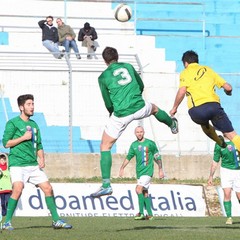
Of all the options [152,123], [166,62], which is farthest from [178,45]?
[152,123]

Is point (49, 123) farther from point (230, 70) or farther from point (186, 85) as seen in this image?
point (186, 85)

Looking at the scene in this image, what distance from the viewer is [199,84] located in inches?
607

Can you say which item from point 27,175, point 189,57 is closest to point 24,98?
point 27,175

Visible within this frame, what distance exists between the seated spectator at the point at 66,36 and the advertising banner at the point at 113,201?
24.4 feet

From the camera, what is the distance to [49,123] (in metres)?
28.5

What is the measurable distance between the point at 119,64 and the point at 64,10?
1977 centimetres

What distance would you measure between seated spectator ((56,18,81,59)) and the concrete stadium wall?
5041 mm

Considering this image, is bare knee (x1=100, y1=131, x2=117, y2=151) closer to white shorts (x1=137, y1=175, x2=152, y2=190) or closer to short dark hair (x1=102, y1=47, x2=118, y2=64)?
short dark hair (x1=102, y1=47, x2=118, y2=64)

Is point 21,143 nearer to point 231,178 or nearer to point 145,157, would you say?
point 231,178

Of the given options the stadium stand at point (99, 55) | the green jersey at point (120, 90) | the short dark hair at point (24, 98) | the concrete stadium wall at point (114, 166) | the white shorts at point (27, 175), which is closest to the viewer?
the green jersey at point (120, 90)

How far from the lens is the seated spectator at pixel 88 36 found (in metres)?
32.3

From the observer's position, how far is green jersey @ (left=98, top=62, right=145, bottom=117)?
579 inches

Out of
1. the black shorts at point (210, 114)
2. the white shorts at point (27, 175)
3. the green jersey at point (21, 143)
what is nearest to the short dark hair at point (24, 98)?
the green jersey at point (21, 143)

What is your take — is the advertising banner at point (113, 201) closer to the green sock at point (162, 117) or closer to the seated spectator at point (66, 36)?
the seated spectator at point (66, 36)
